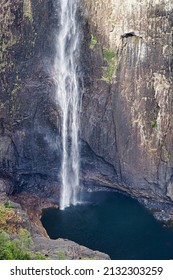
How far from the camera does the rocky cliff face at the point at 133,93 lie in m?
31.6

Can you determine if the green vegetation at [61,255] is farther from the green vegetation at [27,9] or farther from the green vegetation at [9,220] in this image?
the green vegetation at [27,9]

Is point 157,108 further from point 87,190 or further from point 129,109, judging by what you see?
point 87,190

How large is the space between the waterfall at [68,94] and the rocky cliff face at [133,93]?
942mm

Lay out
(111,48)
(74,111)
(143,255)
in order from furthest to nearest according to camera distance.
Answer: (74,111), (111,48), (143,255)

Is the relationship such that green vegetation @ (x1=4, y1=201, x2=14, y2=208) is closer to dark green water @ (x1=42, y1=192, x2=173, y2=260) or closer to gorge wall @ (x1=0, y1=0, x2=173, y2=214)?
dark green water @ (x1=42, y1=192, x2=173, y2=260)

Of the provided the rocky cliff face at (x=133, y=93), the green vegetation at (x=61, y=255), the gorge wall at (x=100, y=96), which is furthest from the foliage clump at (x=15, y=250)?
the rocky cliff face at (x=133, y=93)

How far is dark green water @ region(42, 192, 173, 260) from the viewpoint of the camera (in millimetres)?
30172

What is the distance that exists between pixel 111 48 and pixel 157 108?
468 cm

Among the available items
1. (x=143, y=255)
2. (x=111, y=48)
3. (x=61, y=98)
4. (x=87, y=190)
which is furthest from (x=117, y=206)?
(x=111, y=48)

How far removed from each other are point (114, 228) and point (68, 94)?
9212mm

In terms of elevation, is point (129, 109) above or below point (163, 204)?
above

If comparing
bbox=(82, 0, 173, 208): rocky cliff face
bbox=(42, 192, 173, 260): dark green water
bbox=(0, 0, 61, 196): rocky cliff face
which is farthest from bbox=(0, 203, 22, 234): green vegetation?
bbox=(82, 0, 173, 208): rocky cliff face

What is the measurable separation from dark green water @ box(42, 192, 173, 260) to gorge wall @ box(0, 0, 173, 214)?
1657 mm

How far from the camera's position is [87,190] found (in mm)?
A: 36531
